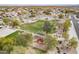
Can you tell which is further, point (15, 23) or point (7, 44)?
point (15, 23)

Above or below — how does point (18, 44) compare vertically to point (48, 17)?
below

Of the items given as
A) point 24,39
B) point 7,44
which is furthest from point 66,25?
point 7,44

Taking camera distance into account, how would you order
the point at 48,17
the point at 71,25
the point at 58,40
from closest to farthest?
the point at 58,40 < the point at 71,25 < the point at 48,17

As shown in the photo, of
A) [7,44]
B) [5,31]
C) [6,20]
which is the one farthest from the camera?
[6,20]

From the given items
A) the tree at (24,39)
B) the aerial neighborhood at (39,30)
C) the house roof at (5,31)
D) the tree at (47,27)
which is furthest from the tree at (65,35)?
the house roof at (5,31)

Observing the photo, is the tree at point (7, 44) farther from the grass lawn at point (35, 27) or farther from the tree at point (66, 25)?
the tree at point (66, 25)

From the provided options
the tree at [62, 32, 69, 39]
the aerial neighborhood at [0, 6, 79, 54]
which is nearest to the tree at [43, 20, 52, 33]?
the aerial neighborhood at [0, 6, 79, 54]

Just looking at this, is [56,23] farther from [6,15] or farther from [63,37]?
[6,15]

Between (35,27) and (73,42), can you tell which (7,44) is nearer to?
(35,27)

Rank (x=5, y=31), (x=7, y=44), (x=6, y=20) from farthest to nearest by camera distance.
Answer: (x=6, y=20) < (x=5, y=31) < (x=7, y=44)

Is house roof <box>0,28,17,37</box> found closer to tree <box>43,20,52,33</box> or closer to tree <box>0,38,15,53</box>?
tree <box>0,38,15,53</box>
